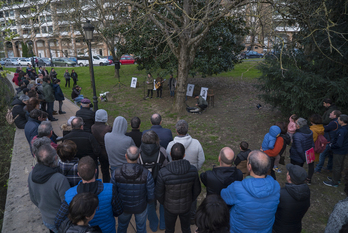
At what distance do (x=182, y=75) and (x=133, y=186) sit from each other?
323 inches

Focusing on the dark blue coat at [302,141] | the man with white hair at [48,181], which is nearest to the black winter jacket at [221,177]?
the man with white hair at [48,181]

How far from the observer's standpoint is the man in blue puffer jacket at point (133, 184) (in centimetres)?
283

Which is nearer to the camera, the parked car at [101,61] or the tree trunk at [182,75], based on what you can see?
the tree trunk at [182,75]

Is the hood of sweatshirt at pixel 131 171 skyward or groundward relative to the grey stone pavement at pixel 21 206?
skyward

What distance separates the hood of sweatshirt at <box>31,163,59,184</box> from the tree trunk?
839 cm

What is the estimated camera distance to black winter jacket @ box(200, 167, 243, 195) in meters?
2.84

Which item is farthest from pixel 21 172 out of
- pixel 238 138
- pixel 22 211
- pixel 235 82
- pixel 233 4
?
pixel 235 82

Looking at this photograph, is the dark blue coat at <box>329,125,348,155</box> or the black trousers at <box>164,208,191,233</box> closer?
the black trousers at <box>164,208,191,233</box>

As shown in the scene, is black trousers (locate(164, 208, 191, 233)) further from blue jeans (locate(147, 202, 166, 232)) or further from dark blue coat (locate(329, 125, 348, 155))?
dark blue coat (locate(329, 125, 348, 155))

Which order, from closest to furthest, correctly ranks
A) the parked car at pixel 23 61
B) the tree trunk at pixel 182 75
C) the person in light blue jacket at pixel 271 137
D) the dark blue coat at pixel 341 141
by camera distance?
the person in light blue jacket at pixel 271 137, the dark blue coat at pixel 341 141, the tree trunk at pixel 182 75, the parked car at pixel 23 61

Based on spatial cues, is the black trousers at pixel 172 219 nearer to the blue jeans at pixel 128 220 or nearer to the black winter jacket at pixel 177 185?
the black winter jacket at pixel 177 185

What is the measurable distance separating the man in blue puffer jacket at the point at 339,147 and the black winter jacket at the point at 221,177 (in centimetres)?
348

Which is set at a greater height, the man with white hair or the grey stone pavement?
the man with white hair

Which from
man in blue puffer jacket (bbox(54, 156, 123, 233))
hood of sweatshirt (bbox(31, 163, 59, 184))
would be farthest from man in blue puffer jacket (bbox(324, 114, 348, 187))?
hood of sweatshirt (bbox(31, 163, 59, 184))
